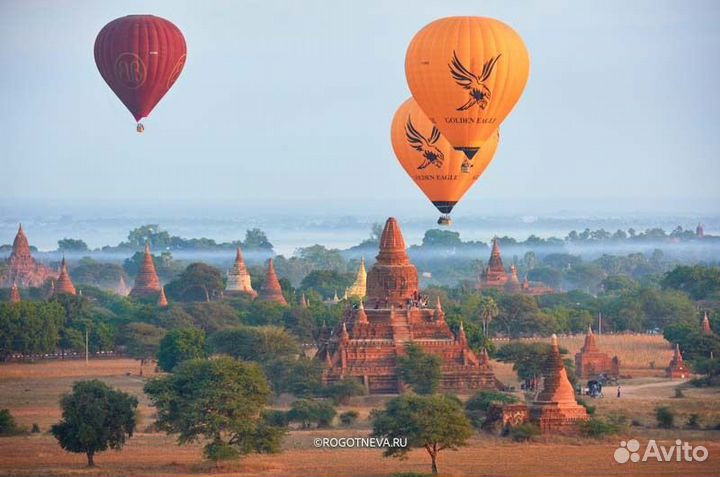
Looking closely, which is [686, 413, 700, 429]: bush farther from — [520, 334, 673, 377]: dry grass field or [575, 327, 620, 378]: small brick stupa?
[520, 334, 673, 377]: dry grass field

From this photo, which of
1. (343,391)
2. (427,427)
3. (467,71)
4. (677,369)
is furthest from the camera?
(677,369)

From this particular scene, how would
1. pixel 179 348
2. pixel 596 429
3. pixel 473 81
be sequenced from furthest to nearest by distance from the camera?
pixel 179 348
pixel 596 429
pixel 473 81

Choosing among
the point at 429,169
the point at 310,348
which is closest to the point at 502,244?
the point at 310,348

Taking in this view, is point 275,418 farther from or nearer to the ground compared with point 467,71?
nearer to the ground

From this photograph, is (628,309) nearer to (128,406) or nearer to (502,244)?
(128,406)

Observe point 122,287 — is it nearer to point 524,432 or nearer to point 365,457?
point 524,432

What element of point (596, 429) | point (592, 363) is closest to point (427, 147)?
point (596, 429)

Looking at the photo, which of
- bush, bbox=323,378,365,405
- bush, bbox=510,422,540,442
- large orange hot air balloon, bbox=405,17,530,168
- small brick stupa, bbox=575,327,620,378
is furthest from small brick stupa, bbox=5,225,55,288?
bush, bbox=510,422,540,442
